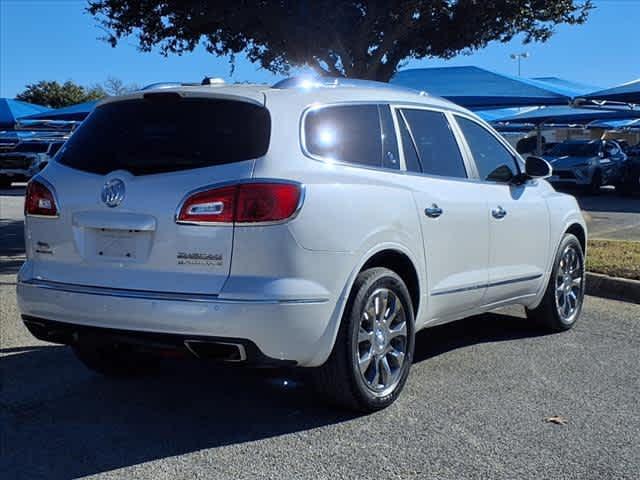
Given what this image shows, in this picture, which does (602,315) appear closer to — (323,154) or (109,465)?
(323,154)

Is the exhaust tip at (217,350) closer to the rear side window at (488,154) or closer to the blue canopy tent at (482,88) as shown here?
the rear side window at (488,154)

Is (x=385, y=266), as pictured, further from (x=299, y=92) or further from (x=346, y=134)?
(x=299, y=92)

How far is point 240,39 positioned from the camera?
14.1 metres

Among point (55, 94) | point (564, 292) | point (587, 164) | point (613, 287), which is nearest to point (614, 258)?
point (613, 287)

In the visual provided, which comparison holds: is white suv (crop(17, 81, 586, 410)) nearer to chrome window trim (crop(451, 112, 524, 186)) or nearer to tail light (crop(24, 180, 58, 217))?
tail light (crop(24, 180, 58, 217))

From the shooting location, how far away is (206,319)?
3.95m

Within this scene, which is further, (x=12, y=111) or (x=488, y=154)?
(x=12, y=111)

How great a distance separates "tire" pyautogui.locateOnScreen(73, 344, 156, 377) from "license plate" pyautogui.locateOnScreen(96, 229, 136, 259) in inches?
42.0

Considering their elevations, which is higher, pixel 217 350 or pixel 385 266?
pixel 385 266

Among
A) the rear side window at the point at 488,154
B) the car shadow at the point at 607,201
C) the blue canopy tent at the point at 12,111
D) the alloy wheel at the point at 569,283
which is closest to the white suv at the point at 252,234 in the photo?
the rear side window at the point at 488,154

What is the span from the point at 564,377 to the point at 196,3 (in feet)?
28.0

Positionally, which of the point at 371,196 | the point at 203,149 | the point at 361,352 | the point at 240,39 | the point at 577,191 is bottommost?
the point at 577,191

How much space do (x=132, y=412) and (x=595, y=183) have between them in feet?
74.5

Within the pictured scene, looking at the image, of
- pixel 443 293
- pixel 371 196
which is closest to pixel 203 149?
pixel 371 196
